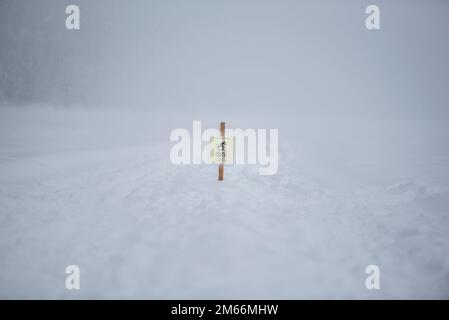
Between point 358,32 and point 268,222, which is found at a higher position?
point 358,32

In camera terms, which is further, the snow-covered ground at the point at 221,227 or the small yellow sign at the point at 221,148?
the small yellow sign at the point at 221,148

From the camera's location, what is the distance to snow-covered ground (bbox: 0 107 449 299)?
3.18m

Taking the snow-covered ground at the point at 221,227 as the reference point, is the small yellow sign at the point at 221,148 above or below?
above

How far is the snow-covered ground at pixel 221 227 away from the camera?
318cm

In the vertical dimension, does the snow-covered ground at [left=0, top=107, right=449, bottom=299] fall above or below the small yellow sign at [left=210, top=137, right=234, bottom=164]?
below

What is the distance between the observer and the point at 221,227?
13.3 ft

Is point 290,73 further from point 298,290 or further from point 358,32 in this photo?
point 298,290

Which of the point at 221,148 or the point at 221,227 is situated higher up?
the point at 221,148

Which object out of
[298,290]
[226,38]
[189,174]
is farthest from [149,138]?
[226,38]

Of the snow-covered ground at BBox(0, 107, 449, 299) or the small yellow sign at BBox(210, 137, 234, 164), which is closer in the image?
the snow-covered ground at BBox(0, 107, 449, 299)

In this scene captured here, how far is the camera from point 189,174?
605 centimetres

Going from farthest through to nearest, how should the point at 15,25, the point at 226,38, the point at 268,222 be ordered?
the point at 226,38 → the point at 15,25 → the point at 268,222

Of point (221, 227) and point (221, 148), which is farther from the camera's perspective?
point (221, 148)

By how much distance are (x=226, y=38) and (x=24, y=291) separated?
25.5m
